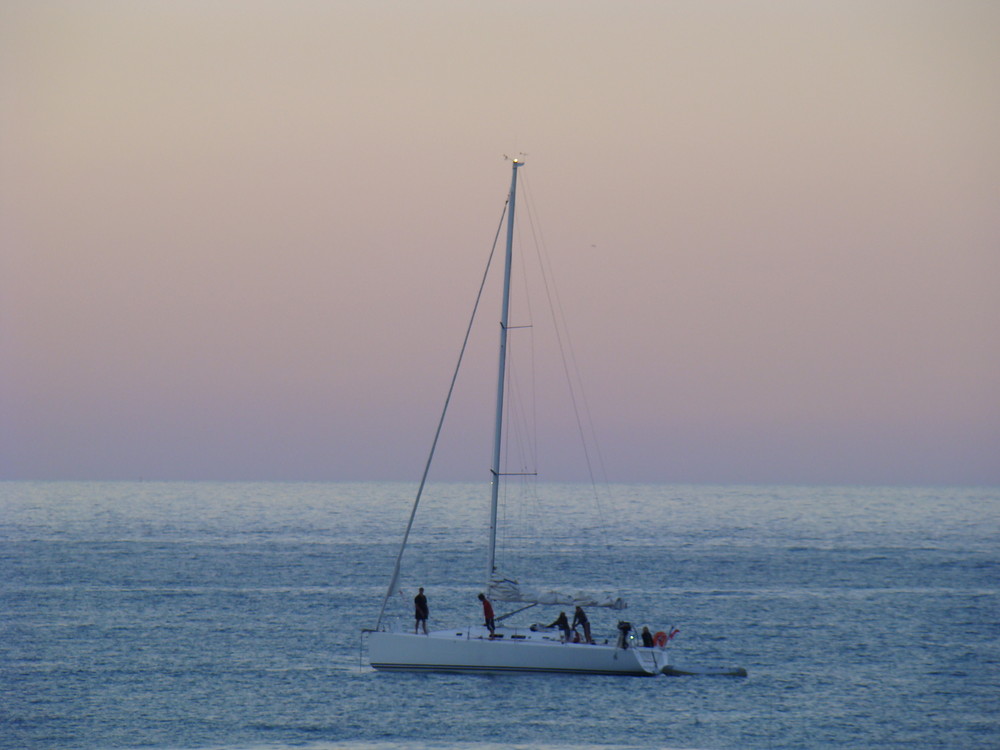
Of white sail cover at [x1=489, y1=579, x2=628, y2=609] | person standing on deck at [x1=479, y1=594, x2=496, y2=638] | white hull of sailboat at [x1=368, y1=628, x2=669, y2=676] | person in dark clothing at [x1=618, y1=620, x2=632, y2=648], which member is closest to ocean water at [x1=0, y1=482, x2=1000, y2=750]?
white hull of sailboat at [x1=368, y1=628, x2=669, y2=676]

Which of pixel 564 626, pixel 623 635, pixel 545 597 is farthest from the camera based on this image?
pixel 564 626

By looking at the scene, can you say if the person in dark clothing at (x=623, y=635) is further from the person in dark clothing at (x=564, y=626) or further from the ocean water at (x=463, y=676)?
the person in dark clothing at (x=564, y=626)

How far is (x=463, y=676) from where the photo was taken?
1837 inches

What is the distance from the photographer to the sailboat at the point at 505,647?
45.5 meters

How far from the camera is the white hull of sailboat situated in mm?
45469

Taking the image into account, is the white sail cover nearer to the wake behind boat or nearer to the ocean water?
the wake behind boat

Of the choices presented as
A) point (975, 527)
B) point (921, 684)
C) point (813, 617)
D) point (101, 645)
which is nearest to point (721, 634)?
point (813, 617)

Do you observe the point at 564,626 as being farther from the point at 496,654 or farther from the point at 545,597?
the point at 496,654

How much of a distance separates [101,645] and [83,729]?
1517 cm

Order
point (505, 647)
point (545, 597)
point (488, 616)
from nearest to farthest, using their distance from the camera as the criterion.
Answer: point (505, 647) → point (488, 616) → point (545, 597)

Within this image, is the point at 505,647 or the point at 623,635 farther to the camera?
the point at 623,635

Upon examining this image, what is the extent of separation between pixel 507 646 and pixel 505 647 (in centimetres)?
8

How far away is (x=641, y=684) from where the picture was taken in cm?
4628

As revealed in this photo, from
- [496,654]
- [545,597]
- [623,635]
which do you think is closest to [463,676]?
[496,654]
